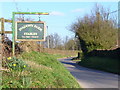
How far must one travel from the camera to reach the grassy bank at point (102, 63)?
22.5 m

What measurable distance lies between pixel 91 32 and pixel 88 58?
381 centimetres

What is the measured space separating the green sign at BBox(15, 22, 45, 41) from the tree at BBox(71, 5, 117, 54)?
73.5ft

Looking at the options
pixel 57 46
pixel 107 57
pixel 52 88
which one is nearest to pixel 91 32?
pixel 107 57

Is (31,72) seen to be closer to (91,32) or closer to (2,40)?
(2,40)

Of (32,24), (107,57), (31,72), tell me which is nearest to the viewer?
(31,72)

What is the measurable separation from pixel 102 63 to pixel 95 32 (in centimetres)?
667

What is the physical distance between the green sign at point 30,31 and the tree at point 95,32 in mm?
22389

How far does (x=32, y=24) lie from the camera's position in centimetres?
988

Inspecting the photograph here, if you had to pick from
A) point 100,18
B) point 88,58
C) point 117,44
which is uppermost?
point 100,18

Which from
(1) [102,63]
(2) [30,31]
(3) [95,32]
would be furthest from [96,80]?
(3) [95,32]

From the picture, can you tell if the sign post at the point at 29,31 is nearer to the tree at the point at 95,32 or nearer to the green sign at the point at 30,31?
the green sign at the point at 30,31

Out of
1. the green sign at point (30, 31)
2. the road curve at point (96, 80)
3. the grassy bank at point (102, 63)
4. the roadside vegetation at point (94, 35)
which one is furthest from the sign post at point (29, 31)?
the roadside vegetation at point (94, 35)

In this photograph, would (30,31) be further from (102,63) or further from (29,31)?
(102,63)

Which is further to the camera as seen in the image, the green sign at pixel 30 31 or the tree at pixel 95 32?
the tree at pixel 95 32
